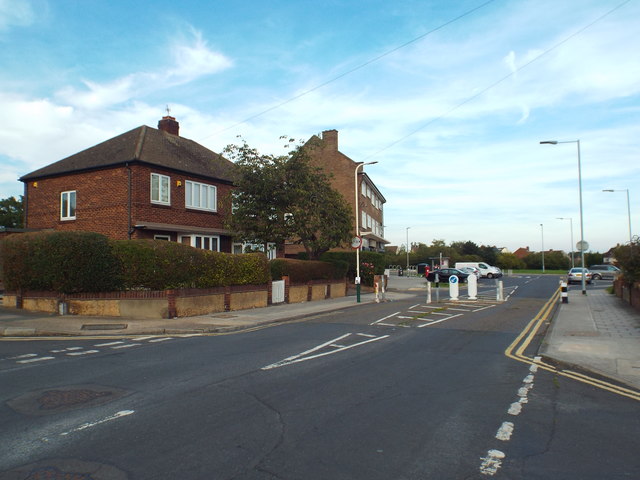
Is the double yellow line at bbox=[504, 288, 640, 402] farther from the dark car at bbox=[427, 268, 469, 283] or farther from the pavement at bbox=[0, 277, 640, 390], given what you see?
the dark car at bbox=[427, 268, 469, 283]

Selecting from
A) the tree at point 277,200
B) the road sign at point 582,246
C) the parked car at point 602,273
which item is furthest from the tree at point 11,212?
the parked car at point 602,273

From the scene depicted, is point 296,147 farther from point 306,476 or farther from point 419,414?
point 306,476

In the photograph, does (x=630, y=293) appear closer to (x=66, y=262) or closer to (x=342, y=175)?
(x=66, y=262)

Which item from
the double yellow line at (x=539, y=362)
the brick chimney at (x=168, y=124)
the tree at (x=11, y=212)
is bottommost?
the double yellow line at (x=539, y=362)

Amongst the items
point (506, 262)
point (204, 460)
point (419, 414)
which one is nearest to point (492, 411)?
point (419, 414)

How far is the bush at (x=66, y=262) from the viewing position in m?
15.1

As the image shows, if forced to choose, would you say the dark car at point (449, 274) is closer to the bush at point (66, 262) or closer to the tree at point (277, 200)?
the tree at point (277, 200)

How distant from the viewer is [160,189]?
79.6 feet

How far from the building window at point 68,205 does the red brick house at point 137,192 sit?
23 millimetres

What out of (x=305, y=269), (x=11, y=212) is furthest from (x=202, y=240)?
(x=11, y=212)

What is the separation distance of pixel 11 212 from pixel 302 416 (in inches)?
2161

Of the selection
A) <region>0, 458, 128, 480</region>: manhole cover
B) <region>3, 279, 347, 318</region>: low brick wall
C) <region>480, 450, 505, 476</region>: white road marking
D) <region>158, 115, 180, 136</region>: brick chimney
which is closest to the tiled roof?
<region>158, 115, 180, 136</region>: brick chimney

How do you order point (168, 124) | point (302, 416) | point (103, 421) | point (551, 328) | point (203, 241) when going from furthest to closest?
point (168, 124) → point (203, 241) → point (551, 328) → point (302, 416) → point (103, 421)

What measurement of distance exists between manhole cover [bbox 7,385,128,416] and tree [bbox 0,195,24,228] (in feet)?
165
